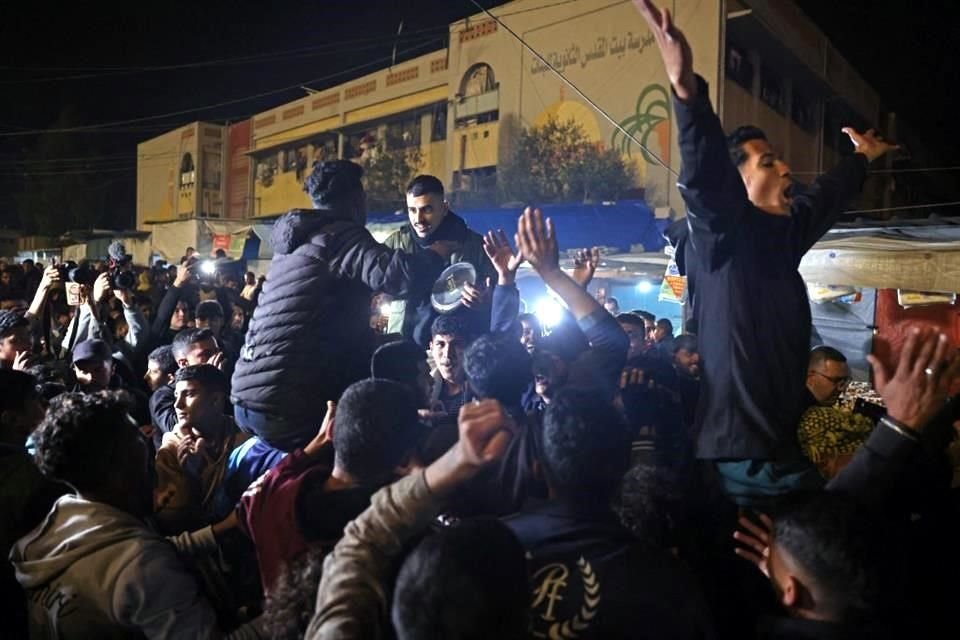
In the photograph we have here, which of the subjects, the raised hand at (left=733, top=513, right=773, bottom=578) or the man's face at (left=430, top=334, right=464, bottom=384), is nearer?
the raised hand at (left=733, top=513, right=773, bottom=578)

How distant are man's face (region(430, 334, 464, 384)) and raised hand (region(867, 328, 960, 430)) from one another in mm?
2188

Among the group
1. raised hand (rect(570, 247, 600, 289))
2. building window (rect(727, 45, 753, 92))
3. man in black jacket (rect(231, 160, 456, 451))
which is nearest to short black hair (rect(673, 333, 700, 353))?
raised hand (rect(570, 247, 600, 289))

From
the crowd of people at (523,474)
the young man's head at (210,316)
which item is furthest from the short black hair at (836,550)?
the young man's head at (210,316)

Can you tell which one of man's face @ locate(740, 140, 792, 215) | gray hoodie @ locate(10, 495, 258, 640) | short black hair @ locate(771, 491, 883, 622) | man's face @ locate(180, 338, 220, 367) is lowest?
gray hoodie @ locate(10, 495, 258, 640)

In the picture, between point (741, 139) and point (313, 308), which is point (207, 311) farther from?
point (741, 139)

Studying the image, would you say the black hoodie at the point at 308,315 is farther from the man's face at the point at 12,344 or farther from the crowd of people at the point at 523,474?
the man's face at the point at 12,344

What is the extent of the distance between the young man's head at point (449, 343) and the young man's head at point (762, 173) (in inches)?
68.0

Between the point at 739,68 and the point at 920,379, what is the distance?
1808cm

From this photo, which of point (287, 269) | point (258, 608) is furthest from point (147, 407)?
point (258, 608)

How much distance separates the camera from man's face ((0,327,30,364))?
4668mm

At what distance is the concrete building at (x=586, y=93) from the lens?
17438 mm

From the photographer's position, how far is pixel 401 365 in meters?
3.21

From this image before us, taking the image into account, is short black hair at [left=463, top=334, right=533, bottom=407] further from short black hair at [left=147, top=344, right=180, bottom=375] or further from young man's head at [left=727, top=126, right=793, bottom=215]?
short black hair at [left=147, top=344, right=180, bottom=375]

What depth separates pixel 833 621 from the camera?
5.49ft
